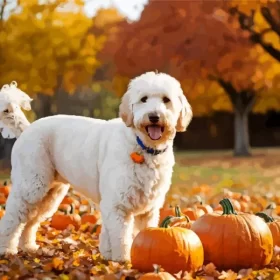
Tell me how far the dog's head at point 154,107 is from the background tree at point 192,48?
14377 mm

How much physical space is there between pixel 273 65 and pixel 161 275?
64.8 feet

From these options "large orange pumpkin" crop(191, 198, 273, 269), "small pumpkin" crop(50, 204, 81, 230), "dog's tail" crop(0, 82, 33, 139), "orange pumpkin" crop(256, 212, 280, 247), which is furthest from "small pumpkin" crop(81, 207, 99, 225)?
"large orange pumpkin" crop(191, 198, 273, 269)

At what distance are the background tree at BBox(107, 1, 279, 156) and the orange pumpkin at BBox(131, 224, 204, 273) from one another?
14.7 m

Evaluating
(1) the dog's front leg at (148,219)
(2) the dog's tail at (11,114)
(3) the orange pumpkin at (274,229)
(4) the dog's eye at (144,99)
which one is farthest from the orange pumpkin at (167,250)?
(2) the dog's tail at (11,114)

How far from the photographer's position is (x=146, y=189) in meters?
4.88

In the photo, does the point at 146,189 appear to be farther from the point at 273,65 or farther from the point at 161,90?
the point at 273,65

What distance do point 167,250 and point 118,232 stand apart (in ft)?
1.49

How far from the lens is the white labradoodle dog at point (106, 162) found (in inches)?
185

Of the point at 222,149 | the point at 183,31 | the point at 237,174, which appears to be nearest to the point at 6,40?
the point at 183,31

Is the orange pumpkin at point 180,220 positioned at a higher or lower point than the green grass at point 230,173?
higher

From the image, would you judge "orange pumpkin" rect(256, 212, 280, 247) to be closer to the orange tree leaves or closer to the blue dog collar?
the blue dog collar

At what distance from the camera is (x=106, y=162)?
5.06 metres

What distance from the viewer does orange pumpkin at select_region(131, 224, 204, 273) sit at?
459 centimetres

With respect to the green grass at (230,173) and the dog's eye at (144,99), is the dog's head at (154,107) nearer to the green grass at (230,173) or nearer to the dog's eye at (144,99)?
the dog's eye at (144,99)
